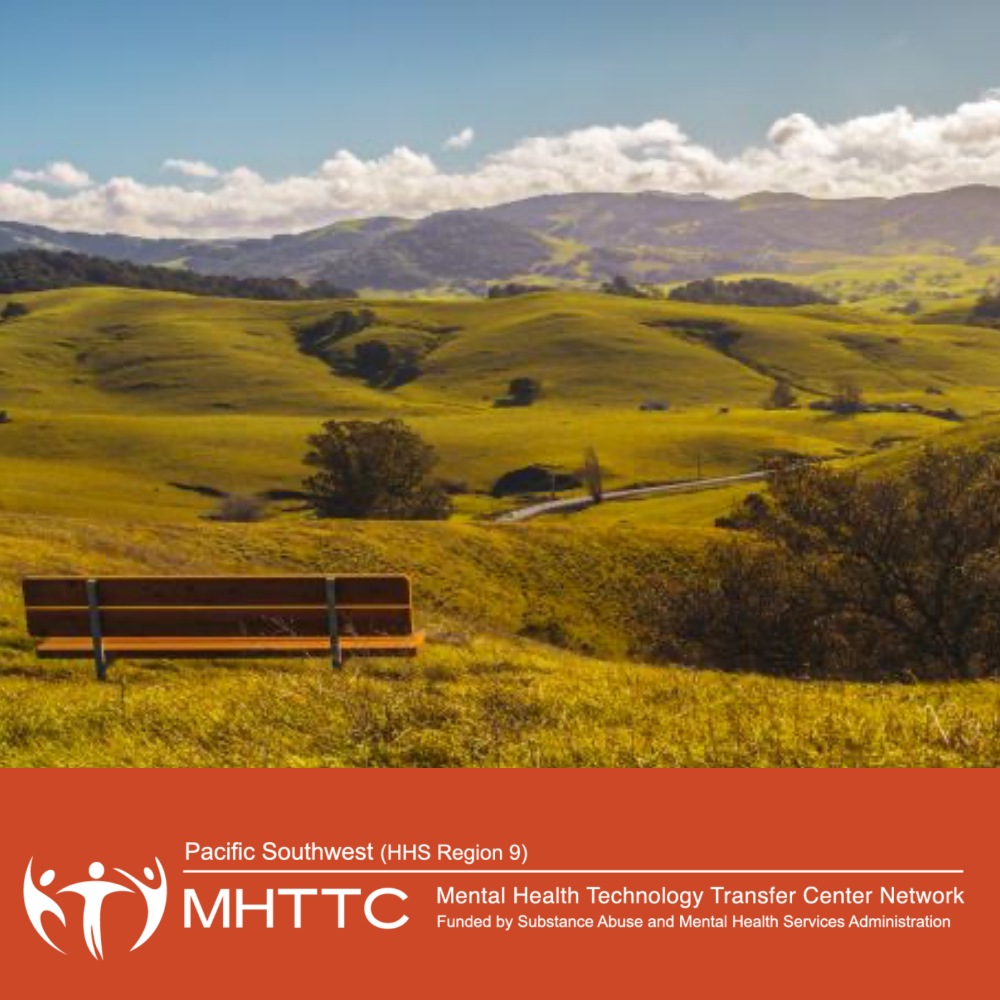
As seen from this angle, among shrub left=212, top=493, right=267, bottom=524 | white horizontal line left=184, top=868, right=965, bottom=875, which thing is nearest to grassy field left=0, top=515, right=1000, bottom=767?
white horizontal line left=184, top=868, right=965, bottom=875

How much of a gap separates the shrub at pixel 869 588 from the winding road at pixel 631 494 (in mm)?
97082

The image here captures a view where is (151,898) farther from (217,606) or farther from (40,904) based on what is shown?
(217,606)

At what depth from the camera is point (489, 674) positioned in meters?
15.4

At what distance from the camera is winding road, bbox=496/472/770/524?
135750 mm

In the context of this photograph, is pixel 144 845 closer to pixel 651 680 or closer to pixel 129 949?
pixel 129 949

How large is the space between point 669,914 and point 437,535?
39320 millimetres

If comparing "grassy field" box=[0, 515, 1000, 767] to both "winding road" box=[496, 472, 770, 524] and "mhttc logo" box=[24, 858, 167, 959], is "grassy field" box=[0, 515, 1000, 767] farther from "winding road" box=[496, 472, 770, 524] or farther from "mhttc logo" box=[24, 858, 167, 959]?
"winding road" box=[496, 472, 770, 524]

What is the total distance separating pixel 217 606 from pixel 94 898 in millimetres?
7783

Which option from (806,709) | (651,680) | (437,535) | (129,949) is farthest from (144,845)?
(437,535)

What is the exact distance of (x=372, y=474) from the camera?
97188mm

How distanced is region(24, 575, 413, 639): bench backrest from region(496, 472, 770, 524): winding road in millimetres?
113166

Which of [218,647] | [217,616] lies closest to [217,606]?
[217,616]

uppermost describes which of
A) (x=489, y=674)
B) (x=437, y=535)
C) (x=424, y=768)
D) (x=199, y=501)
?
(x=424, y=768)

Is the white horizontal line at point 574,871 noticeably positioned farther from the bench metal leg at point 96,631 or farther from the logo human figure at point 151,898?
the bench metal leg at point 96,631
